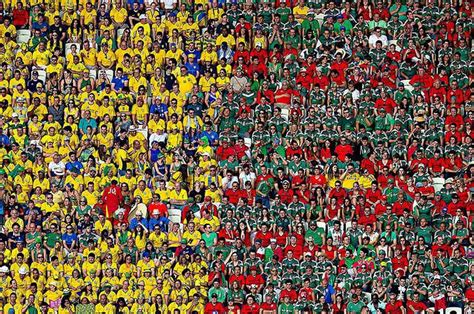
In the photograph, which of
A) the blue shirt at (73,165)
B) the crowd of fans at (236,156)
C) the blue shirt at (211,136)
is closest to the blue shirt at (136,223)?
the crowd of fans at (236,156)

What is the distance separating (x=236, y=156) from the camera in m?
28.2

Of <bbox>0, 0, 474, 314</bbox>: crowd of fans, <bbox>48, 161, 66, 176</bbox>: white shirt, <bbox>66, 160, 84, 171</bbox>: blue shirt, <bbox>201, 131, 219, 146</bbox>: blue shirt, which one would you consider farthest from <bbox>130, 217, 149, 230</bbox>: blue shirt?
<bbox>201, 131, 219, 146</bbox>: blue shirt

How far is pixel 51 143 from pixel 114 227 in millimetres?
2077

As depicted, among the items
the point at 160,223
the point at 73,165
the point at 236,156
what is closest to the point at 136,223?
the point at 160,223

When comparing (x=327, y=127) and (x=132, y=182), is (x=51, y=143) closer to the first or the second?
(x=132, y=182)

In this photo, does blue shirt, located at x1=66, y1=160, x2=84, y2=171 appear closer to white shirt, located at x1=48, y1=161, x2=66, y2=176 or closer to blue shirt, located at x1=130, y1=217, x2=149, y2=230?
white shirt, located at x1=48, y1=161, x2=66, y2=176

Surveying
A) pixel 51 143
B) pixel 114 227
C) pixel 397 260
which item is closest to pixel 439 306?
pixel 397 260

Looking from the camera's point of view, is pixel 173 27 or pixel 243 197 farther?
pixel 173 27

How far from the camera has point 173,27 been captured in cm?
2962

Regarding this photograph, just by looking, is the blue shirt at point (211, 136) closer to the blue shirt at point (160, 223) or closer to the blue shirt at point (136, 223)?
the blue shirt at point (160, 223)

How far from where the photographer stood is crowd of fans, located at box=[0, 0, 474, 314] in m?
26.6

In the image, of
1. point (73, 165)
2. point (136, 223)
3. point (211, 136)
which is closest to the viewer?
point (136, 223)

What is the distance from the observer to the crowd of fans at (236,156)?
2662 centimetres

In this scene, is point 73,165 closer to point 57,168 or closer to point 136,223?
point 57,168
